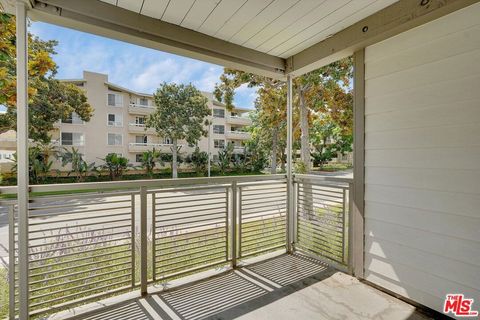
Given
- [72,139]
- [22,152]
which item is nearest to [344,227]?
[22,152]

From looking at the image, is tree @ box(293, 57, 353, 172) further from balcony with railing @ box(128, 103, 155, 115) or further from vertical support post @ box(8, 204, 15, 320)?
balcony with railing @ box(128, 103, 155, 115)

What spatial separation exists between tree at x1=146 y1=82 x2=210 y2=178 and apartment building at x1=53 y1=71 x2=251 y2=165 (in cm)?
80

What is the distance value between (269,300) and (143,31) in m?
2.56

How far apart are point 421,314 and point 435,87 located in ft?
5.78

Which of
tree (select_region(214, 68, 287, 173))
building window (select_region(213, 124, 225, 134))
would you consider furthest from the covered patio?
building window (select_region(213, 124, 225, 134))

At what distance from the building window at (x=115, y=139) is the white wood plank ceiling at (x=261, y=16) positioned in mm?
13353

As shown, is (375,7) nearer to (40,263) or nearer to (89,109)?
(40,263)

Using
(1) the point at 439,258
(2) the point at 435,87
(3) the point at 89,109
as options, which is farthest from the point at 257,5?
(3) the point at 89,109

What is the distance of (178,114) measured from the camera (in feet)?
43.1

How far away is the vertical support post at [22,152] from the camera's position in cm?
→ 163

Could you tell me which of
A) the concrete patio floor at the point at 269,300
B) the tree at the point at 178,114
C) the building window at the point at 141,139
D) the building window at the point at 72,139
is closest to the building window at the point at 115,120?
the building window at the point at 141,139

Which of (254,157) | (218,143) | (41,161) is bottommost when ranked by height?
(41,161)

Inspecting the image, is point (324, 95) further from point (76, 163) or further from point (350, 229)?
point (76, 163)

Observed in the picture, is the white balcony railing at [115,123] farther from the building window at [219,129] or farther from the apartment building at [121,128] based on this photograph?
the building window at [219,129]
